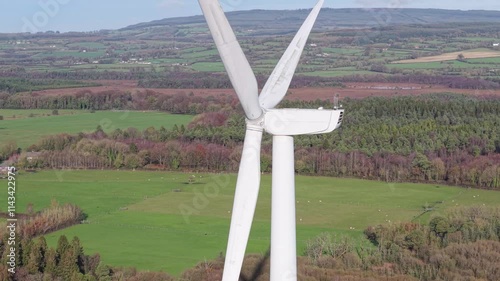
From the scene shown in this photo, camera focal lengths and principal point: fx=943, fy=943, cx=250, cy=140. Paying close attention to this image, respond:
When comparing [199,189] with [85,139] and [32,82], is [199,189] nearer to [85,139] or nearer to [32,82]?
[85,139]

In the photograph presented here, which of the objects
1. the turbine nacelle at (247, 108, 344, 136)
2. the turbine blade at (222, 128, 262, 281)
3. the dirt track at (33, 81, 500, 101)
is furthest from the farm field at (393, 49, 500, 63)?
the turbine blade at (222, 128, 262, 281)

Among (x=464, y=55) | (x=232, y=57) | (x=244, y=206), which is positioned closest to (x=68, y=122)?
(x=244, y=206)

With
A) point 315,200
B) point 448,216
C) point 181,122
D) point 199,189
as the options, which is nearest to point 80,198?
point 199,189

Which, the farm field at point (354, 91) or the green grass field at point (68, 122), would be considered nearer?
the green grass field at point (68, 122)

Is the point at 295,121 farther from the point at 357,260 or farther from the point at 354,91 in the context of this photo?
the point at 354,91

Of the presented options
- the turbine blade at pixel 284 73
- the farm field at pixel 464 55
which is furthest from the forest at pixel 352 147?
the farm field at pixel 464 55

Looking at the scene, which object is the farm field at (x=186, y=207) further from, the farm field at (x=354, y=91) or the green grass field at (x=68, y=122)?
the farm field at (x=354, y=91)
